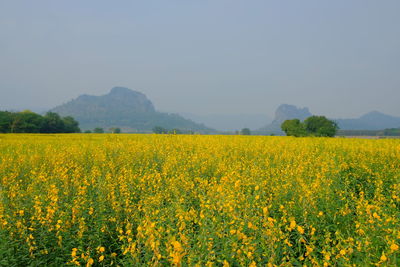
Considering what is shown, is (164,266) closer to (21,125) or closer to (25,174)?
(25,174)

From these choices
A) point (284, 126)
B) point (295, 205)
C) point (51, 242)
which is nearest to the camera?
point (51, 242)

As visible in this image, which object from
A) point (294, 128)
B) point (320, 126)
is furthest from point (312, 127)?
point (294, 128)

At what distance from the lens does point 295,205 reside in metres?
5.64

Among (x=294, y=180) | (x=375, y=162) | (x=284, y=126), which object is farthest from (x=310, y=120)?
(x=294, y=180)

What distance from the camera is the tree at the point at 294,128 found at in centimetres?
6521

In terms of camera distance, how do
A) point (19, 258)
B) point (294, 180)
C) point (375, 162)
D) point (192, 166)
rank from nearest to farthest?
point (19, 258), point (294, 180), point (192, 166), point (375, 162)

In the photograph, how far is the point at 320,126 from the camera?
74.4 m

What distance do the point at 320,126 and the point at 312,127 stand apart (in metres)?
3.76

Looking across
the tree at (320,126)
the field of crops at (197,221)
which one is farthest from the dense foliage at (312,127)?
the field of crops at (197,221)

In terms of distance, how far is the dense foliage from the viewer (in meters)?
66.4

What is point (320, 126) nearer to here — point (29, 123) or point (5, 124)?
point (29, 123)

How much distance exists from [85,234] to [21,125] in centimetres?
6382

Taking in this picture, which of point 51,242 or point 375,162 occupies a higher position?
point 375,162

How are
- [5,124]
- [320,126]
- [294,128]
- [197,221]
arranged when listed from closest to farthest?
[197,221] < [5,124] < [294,128] < [320,126]
